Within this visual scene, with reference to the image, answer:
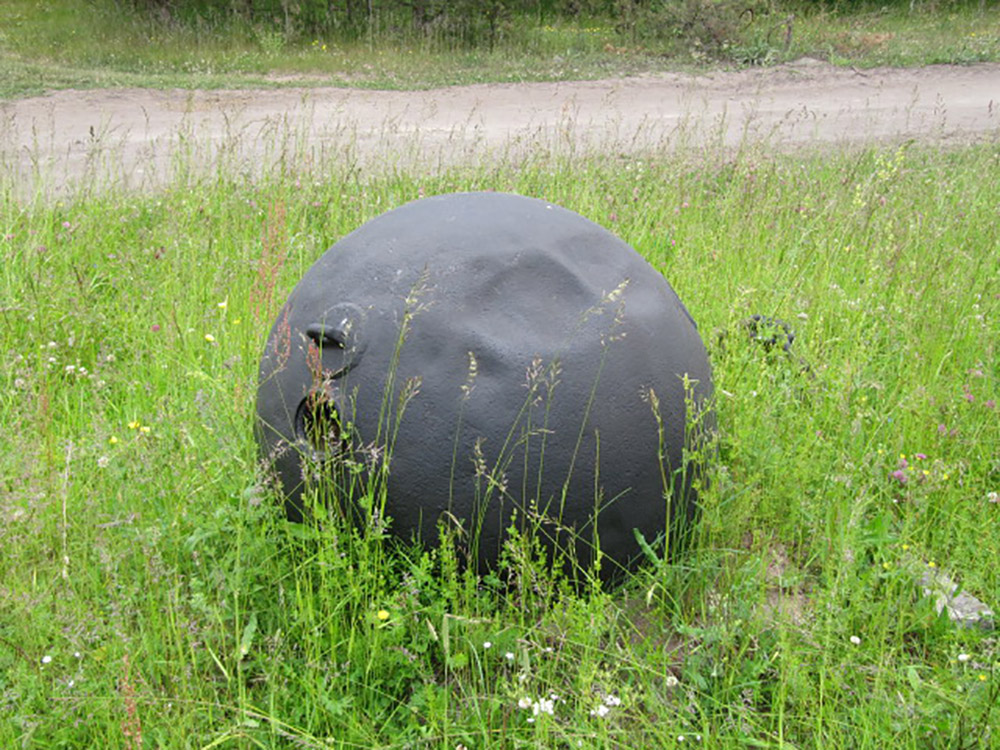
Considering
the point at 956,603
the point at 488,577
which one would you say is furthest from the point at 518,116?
the point at 488,577

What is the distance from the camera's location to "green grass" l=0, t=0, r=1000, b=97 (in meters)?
12.1

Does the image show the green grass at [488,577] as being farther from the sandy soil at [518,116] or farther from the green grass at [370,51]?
the green grass at [370,51]

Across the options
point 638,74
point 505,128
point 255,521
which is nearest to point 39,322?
point 255,521

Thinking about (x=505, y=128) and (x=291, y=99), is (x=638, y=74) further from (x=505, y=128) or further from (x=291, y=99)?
(x=291, y=99)

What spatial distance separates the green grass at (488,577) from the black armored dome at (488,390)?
0.18m

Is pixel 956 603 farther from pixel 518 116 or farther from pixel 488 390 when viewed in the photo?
pixel 518 116

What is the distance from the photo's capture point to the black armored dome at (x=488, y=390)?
257cm

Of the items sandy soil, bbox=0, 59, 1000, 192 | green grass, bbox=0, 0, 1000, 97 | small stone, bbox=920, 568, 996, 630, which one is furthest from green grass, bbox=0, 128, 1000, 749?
green grass, bbox=0, 0, 1000, 97

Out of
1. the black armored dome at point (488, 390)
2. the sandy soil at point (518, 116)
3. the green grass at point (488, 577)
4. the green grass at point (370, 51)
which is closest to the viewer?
the green grass at point (488, 577)

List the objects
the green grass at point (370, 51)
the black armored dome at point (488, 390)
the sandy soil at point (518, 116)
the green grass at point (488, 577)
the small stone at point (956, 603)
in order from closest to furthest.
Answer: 1. the green grass at point (488, 577)
2. the black armored dome at point (488, 390)
3. the small stone at point (956, 603)
4. the sandy soil at point (518, 116)
5. the green grass at point (370, 51)

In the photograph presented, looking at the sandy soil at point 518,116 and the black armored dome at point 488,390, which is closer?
the black armored dome at point 488,390

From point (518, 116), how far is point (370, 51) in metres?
4.39

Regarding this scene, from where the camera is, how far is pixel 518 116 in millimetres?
10367

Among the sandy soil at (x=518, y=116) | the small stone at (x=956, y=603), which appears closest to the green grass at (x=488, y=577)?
the small stone at (x=956, y=603)
